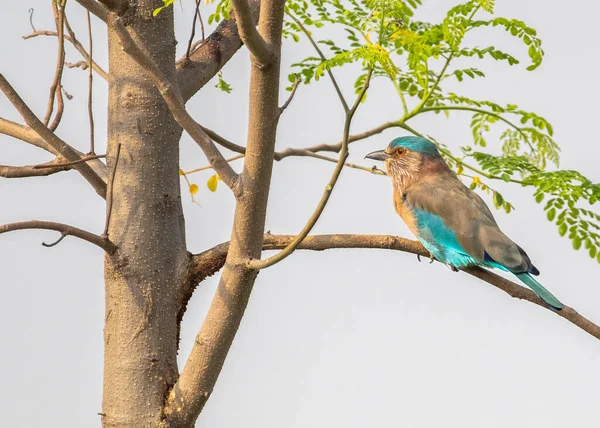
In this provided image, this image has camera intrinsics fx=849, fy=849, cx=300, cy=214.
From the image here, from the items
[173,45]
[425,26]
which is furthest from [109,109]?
[425,26]

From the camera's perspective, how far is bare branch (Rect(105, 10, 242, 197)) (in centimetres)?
148

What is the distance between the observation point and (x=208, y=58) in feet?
7.25

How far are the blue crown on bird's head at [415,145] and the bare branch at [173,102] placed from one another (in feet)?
4.60

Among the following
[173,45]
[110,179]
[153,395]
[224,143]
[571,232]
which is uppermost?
[173,45]

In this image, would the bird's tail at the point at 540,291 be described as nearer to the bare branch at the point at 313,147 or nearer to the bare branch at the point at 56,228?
the bare branch at the point at 313,147

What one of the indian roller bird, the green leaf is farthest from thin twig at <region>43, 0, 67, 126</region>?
the green leaf

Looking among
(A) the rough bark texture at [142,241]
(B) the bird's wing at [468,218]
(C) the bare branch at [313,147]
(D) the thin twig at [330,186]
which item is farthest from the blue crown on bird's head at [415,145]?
(D) the thin twig at [330,186]

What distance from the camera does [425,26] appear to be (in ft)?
8.07

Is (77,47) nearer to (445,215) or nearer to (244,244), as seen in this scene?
(244,244)

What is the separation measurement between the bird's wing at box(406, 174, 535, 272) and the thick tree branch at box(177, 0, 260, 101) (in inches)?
32.6

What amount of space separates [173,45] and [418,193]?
1028mm

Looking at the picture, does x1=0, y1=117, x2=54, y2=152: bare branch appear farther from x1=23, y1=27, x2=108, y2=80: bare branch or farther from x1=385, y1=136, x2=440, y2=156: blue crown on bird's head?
x1=385, y1=136, x2=440, y2=156: blue crown on bird's head

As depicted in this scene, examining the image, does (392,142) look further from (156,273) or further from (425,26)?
(156,273)

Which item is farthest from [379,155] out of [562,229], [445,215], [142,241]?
[142,241]
